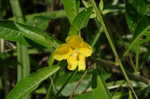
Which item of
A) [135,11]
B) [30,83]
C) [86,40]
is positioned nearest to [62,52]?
[30,83]

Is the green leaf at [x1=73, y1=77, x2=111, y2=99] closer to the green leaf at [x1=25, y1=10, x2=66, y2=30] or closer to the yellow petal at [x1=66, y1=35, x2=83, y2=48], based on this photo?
A: the yellow petal at [x1=66, y1=35, x2=83, y2=48]

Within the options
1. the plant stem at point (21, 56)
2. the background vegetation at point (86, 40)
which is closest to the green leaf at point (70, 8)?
the background vegetation at point (86, 40)

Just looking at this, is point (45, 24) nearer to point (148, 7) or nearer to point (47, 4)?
point (47, 4)

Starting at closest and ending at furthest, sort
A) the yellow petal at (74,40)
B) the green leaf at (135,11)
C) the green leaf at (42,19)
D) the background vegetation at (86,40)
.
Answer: the yellow petal at (74,40), the background vegetation at (86,40), the green leaf at (135,11), the green leaf at (42,19)

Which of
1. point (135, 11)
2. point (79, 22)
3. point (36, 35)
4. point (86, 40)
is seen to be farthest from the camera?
point (86, 40)

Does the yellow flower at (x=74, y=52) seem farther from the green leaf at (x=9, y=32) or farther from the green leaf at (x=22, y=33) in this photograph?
the green leaf at (x=9, y=32)

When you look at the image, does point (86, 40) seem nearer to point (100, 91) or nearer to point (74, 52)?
point (74, 52)
